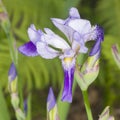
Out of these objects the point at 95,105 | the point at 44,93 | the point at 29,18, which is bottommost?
the point at 95,105

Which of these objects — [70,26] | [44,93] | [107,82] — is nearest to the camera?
[70,26]

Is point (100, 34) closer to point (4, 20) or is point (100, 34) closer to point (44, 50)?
point (44, 50)

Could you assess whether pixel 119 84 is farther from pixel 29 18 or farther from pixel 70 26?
pixel 70 26

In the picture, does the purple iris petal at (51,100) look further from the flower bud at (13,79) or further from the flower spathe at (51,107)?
the flower bud at (13,79)

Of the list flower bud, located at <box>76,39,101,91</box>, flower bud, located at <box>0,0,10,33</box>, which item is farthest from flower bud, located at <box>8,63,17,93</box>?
flower bud, located at <box>76,39,101,91</box>

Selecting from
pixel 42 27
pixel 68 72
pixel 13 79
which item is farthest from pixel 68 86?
pixel 42 27

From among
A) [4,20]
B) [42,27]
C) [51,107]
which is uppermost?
[42,27]

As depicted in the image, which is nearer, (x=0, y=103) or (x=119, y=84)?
(x=0, y=103)

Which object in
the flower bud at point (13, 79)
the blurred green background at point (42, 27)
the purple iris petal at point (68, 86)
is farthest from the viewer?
the blurred green background at point (42, 27)

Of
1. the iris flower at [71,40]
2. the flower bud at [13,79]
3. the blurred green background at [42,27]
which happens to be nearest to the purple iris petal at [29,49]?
the iris flower at [71,40]

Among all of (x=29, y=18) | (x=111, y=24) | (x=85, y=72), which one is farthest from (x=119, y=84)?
(x=85, y=72)

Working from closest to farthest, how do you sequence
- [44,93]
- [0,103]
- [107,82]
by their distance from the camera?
[0,103] → [107,82] → [44,93]
